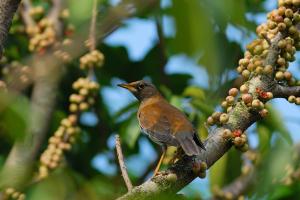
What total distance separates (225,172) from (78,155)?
2.12 metres

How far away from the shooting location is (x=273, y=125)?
552 cm

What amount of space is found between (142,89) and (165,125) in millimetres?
1326

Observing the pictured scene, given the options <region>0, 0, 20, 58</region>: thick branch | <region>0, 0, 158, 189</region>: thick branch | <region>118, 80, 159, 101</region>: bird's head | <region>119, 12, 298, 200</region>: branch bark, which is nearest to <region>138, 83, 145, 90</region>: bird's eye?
<region>118, 80, 159, 101</region>: bird's head

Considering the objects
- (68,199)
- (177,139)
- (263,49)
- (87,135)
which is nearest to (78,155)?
(87,135)

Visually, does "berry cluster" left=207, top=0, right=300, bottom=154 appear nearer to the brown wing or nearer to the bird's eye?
the brown wing

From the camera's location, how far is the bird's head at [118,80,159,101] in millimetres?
6156

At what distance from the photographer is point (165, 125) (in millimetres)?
4957

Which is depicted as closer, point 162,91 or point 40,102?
point 40,102

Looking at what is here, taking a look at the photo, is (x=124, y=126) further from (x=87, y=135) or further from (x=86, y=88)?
(x=87, y=135)

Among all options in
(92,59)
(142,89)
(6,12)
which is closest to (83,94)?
(92,59)

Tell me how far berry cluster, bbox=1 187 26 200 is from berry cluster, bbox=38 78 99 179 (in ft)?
A: 2.32

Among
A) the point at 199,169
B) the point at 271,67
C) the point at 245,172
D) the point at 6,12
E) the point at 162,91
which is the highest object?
the point at 6,12

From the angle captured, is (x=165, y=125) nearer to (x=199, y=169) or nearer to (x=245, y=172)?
(x=199, y=169)

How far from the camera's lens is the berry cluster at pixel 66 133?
5609 mm
